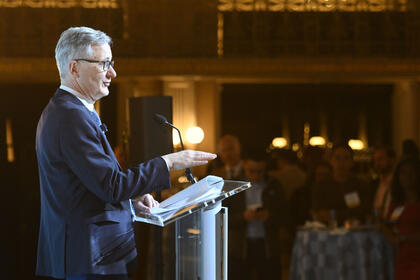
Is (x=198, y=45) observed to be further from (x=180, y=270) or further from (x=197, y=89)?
(x=180, y=270)

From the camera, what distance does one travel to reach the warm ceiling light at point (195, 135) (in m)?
9.66

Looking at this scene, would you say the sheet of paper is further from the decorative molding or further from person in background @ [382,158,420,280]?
the decorative molding

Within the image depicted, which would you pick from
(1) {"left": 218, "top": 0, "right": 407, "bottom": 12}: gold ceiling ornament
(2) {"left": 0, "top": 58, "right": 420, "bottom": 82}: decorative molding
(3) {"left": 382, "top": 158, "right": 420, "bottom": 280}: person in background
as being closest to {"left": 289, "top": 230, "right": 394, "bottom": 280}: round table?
(3) {"left": 382, "top": 158, "right": 420, "bottom": 280}: person in background

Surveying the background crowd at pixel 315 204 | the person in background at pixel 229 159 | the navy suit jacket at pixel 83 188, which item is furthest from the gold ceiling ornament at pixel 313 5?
the navy suit jacket at pixel 83 188

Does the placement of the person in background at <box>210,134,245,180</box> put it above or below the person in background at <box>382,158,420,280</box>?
above

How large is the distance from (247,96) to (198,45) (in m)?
3.80

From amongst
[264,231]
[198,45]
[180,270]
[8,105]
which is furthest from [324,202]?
[8,105]

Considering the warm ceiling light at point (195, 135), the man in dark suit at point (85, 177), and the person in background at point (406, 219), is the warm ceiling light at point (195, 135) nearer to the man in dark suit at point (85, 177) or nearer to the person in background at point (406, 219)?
the person in background at point (406, 219)

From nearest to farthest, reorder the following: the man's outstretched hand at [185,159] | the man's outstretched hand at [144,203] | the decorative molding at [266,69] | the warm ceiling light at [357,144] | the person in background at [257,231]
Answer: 1. the man's outstretched hand at [185,159]
2. the man's outstretched hand at [144,203]
3. the person in background at [257,231]
4. the decorative molding at [266,69]
5. the warm ceiling light at [357,144]

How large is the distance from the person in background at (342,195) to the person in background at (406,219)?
354mm

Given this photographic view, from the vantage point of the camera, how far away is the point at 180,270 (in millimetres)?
2363

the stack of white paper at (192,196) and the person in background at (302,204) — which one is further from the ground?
the stack of white paper at (192,196)

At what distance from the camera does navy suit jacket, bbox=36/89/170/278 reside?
195cm

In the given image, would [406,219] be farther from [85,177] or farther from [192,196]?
[85,177]
